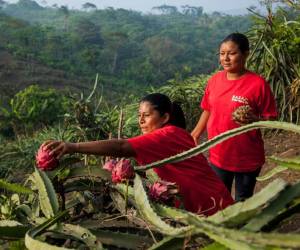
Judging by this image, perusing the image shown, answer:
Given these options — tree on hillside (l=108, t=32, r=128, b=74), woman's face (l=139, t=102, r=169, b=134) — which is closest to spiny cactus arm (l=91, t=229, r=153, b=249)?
woman's face (l=139, t=102, r=169, b=134)

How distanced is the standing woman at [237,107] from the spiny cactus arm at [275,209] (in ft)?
4.99

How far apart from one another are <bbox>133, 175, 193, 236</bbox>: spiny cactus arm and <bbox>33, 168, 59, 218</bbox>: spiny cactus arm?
0.58 feet

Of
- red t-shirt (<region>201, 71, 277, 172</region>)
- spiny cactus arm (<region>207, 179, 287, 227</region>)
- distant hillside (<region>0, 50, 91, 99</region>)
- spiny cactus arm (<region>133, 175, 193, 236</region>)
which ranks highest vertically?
spiny cactus arm (<region>207, 179, 287, 227</region>)

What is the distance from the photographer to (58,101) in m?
16.6

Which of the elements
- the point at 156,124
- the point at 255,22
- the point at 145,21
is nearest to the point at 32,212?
the point at 156,124

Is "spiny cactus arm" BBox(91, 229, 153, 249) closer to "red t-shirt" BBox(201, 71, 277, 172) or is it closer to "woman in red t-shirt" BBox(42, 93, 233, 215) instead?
"woman in red t-shirt" BBox(42, 93, 233, 215)

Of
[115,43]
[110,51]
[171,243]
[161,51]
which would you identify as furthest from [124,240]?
[161,51]

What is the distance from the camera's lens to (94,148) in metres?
1.37

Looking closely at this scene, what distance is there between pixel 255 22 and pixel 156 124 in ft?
12.0

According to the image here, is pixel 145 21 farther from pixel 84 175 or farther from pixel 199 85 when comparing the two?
pixel 84 175

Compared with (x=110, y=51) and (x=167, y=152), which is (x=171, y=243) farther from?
(x=110, y=51)

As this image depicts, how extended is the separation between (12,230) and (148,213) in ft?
0.88

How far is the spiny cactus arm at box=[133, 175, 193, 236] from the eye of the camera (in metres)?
0.79

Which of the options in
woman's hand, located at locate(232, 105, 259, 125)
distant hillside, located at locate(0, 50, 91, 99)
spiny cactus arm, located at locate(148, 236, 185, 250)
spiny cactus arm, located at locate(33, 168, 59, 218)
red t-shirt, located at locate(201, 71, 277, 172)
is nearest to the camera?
spiny cactus arm, located at locate(148, 236, 185, 250)
